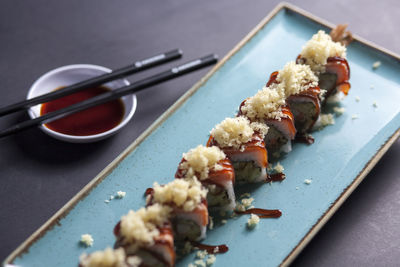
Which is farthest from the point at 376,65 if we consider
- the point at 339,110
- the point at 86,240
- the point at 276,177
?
the point at 86,240

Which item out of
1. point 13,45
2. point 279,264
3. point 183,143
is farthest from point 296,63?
point 13,45

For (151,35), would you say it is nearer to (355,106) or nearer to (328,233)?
(355,106)

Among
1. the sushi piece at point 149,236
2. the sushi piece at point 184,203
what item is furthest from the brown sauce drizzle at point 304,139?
the sushi piece at point 149,236

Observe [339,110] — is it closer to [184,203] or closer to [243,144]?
[243,144]

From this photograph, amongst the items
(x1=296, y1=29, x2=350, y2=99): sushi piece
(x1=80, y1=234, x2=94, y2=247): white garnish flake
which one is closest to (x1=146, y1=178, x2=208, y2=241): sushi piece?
(x1=80, y1=234, x2=94, y2=247): white garnish flake

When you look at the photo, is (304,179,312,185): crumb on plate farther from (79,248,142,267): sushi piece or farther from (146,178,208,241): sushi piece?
(79,248,142,267): sushi piece

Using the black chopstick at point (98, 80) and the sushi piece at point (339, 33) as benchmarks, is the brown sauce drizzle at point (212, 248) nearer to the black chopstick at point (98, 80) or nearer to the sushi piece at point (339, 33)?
the black chopstick at point (98, 80)
